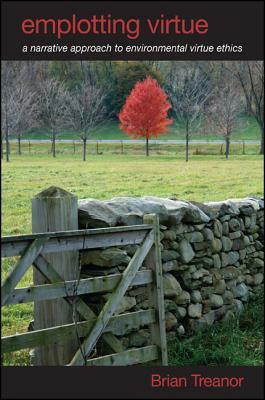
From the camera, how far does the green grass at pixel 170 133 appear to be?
1230 inches

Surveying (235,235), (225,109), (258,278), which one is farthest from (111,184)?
(225,109)

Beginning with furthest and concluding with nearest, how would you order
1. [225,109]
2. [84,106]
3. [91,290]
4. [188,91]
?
[225,109]
[188,91]
[84,106]
[91,290]

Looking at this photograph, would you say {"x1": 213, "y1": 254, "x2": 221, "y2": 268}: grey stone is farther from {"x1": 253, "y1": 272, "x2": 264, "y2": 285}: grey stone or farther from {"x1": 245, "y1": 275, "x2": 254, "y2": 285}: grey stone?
{"x1": 253, "y1": 272, "x2": 264, "y2": 285}: grey stone

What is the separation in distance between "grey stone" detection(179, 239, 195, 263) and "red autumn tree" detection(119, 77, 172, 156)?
22.2 meters

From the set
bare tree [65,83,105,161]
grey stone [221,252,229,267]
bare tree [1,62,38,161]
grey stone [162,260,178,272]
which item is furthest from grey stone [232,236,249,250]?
bare tree [65,83,105,161]

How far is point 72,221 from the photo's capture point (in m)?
5.05

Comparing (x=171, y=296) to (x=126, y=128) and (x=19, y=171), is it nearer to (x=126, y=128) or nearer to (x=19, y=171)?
(x=19, y=171)

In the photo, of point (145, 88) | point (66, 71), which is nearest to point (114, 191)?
point (66, 71)

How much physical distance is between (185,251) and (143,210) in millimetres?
908

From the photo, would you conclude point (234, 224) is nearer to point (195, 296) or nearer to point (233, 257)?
point (233, 257)

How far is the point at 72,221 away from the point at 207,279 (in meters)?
2.54

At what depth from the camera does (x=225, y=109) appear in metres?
40.4

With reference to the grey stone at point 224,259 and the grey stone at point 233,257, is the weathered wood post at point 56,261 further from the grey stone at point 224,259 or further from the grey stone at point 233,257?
the grey stone at point 233,257

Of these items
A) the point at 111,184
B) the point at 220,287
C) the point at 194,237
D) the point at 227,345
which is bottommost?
the point at 227,345
